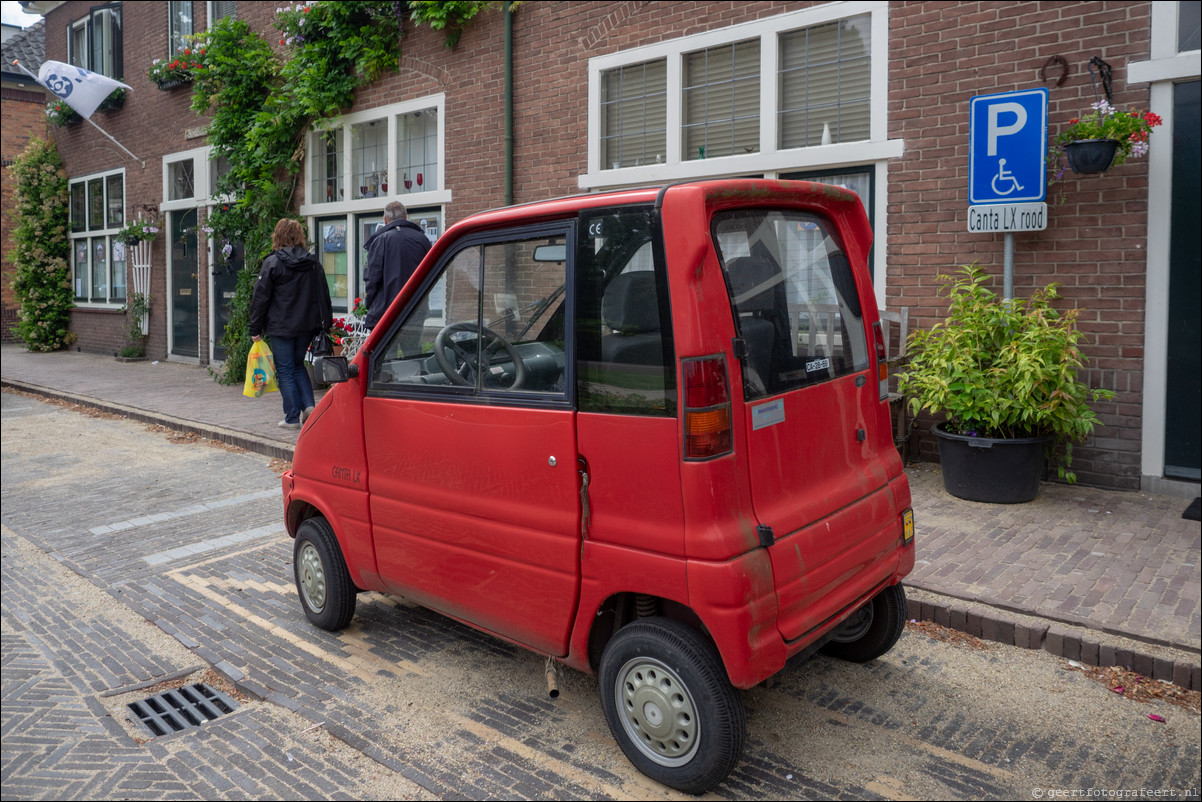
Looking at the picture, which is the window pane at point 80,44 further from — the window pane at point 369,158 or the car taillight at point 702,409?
the car taillight at point 702,409

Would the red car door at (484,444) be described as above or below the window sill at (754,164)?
below

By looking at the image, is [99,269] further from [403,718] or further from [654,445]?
[654,445]

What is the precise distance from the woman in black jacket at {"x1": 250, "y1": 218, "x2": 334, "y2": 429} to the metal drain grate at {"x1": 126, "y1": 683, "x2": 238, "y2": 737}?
5.57 m

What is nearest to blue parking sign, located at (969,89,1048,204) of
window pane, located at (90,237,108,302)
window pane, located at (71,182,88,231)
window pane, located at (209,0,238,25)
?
window pane, located at (209,0,238,25)

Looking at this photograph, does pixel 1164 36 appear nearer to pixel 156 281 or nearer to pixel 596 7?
pixel 596 7

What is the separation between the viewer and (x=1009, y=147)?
6.38 m

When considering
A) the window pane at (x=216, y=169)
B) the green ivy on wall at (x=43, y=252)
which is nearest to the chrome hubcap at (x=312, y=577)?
the window pane at (x=216, y=169)

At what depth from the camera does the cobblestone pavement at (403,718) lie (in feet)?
9.98

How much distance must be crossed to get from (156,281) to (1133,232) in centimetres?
1646

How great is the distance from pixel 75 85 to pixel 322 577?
16.1m

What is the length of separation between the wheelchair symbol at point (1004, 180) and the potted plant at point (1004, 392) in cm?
62

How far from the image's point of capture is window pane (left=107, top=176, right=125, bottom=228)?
1848 cm

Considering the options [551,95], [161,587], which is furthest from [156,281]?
[161,587]

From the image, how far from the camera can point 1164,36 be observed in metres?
6.07
